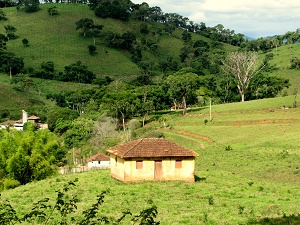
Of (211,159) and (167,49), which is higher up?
(167,49)

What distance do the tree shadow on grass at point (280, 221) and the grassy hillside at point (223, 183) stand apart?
16 centimetres

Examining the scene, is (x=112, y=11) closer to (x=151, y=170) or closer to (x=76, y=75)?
(x=76, y=75)

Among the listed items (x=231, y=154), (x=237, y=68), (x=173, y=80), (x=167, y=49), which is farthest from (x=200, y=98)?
(x=167, y=49)

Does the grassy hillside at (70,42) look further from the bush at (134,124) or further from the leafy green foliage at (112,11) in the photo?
the bush at (134,124)

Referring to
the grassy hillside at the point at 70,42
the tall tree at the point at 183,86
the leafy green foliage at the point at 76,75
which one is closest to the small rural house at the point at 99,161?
the tall tree at the point at 183,86

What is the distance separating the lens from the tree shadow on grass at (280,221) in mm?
19852

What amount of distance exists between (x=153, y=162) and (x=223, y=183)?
525cm

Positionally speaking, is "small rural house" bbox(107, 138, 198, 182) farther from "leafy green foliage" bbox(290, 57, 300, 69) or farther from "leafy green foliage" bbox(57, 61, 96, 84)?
"leafy green foliage" bbox(290, 57, 300, 69)

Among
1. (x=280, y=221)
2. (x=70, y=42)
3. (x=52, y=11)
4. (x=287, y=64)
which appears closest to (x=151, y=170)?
(x=280, y=221)

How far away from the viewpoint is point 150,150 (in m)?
33.7

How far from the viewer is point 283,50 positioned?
154 meters

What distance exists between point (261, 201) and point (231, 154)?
23.6 meters

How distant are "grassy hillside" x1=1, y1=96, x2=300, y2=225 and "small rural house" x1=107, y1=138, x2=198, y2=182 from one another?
0.88 metres

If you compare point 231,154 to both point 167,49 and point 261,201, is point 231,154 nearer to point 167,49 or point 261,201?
point 261,201
